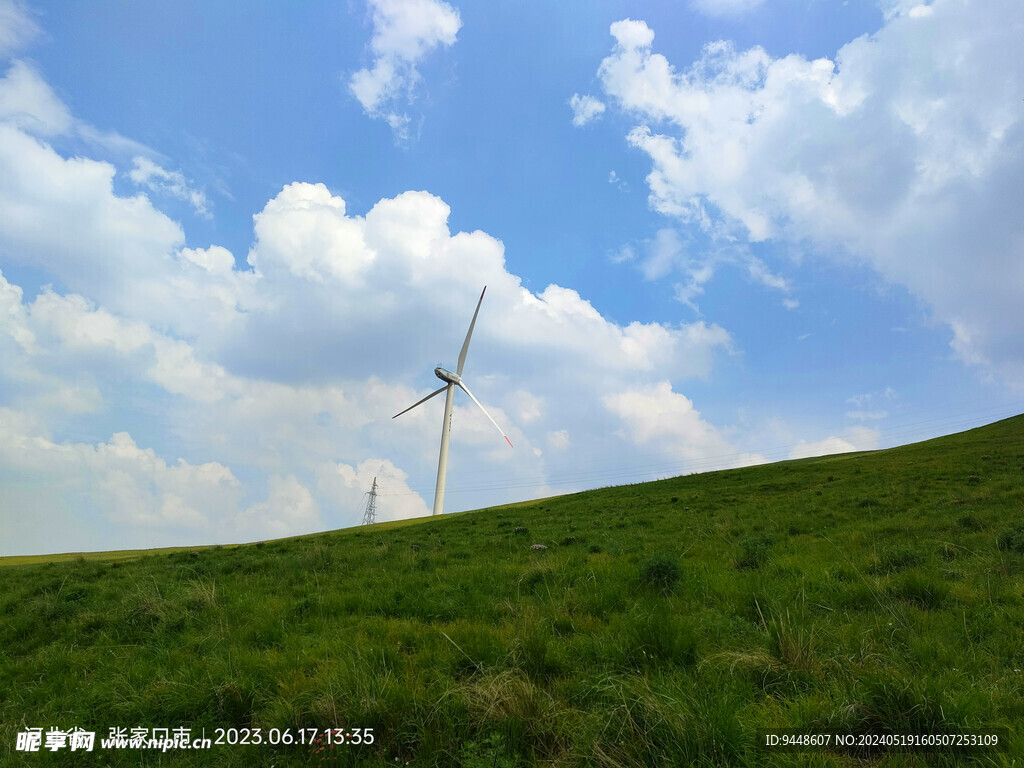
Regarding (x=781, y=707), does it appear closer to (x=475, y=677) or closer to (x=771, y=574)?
(x=475, y=677)

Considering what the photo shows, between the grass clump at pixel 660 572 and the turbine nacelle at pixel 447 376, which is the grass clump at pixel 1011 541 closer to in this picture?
the grass clump at pixel 660 572

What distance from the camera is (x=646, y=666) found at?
569 centimetres

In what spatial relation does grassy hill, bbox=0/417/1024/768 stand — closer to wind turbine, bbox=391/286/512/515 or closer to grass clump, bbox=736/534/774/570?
grass clump, bbox=736/534/774/570

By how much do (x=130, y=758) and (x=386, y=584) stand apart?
605 centimetres

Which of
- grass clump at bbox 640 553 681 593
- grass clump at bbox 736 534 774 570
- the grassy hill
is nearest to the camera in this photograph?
the grassy hill

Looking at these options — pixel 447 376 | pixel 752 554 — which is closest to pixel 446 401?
pixel 447 376

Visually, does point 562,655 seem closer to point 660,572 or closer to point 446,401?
point 660,572

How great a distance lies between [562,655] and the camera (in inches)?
248

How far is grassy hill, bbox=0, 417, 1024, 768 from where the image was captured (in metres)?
4.51

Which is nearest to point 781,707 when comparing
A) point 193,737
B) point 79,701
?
point 193,737

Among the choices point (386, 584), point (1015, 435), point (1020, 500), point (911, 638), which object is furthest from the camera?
point (1015, 435)

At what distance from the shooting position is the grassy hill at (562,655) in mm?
4512

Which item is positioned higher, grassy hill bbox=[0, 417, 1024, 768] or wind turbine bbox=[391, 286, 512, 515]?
wind turbine bbox=[391, 286, 512, 515]

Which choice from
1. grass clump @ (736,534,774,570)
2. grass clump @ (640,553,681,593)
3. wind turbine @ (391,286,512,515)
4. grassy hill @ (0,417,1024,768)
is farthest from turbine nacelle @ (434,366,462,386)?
grass clump @ (640,553,681,593)
